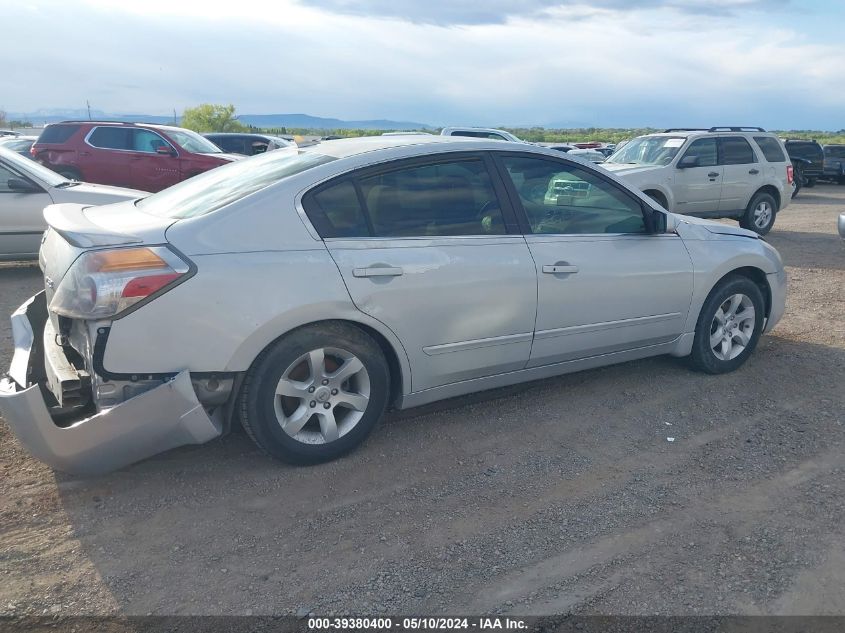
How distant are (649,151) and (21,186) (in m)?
9.55

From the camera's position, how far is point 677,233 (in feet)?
16.1

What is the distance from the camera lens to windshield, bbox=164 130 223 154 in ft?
42.4

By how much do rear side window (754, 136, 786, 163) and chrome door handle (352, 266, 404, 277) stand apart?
36.7 ft

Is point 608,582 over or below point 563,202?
below

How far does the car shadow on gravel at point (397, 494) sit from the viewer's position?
2.87 metres

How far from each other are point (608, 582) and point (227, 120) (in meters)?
53.5

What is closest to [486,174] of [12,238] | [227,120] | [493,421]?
[493,421]

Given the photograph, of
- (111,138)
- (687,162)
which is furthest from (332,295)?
(111,138)

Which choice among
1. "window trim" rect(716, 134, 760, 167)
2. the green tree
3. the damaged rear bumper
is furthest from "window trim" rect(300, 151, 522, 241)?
the green tree

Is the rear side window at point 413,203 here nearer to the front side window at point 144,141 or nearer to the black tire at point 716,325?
the black tire at point 716,325

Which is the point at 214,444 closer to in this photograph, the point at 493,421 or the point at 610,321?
the point at 493,421

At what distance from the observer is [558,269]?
4281mm

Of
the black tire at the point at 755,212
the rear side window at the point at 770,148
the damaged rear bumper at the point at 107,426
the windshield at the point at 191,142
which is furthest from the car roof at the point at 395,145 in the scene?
the rear side window at the point at 770,148

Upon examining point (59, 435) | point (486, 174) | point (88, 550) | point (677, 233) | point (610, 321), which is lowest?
point (88, 550)
